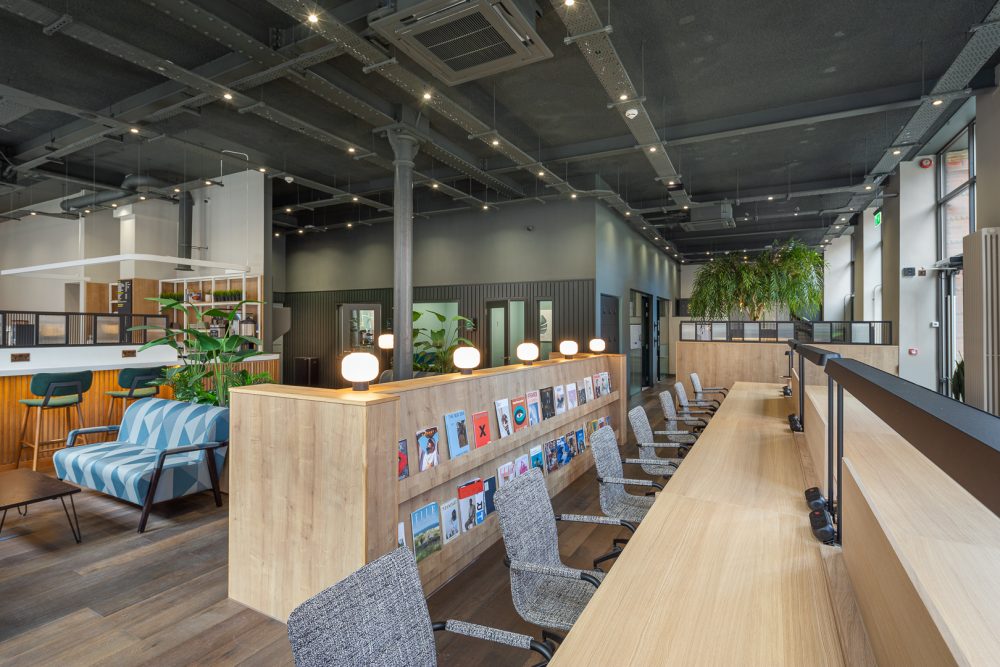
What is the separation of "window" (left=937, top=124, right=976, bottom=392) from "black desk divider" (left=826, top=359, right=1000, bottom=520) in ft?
28.2

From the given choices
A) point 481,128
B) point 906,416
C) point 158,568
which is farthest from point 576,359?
point 906,416

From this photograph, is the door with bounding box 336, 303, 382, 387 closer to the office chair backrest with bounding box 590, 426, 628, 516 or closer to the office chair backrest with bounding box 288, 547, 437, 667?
the office chair backrest with bounding box 590, 426, 628, 516

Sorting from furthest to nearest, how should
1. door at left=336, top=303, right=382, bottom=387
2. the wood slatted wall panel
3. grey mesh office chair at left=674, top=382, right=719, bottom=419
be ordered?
door at left=336, top=303, right=382, bottom=387 → the wood slatted wall panel → grey mesh office chair at left=674, top=382, right=719, bottom=419

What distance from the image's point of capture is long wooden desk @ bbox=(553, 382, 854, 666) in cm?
122

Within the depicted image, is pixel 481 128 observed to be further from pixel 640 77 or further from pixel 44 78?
pixel 44 78

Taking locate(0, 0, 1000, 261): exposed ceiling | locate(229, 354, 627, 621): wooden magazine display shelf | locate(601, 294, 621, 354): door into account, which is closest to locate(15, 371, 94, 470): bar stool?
locate(0, 0, 1000, 261): exposed ceiling

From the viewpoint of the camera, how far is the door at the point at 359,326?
11.5m

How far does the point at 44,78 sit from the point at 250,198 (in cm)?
366

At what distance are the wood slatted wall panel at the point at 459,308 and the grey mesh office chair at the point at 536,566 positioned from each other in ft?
23.5

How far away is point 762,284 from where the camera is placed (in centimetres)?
970

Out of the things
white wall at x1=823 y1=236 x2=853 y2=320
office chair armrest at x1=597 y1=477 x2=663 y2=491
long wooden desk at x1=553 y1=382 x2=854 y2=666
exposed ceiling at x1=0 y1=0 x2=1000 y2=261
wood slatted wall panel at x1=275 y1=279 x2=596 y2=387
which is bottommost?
office chair armrest at x1=597 y1=477 x2=663 y2=491

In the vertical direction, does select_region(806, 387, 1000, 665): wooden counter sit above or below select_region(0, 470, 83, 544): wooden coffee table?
above

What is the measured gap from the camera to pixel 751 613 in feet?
4.49

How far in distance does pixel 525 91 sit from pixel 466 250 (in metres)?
4.85
